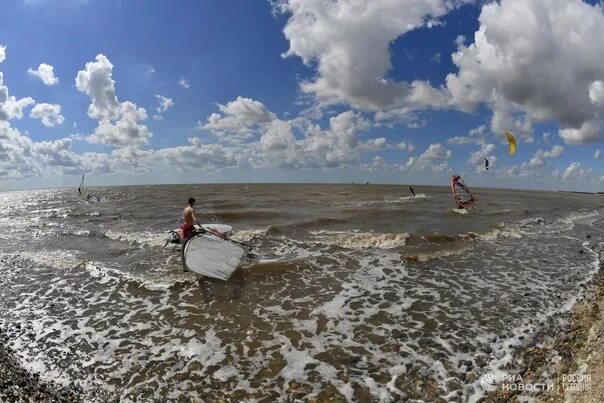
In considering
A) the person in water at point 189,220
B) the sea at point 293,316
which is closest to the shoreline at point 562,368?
the sea at point 293,316

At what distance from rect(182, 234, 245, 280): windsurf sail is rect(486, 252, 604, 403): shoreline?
30.0 ft

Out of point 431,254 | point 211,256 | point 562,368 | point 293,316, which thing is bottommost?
point 293,316

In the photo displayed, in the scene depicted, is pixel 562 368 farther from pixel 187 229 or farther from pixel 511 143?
pixel 511 143

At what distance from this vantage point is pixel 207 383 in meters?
6.57

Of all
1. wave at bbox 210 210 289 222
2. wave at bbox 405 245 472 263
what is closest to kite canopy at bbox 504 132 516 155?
wave at bbox 405 245 472 263

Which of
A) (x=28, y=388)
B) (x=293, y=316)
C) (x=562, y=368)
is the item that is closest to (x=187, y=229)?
(x=293, y=316)

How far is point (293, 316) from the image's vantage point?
376 inches

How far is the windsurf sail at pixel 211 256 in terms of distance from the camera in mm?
12938

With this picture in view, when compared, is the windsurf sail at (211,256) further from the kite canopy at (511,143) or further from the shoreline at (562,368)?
the kite canopy at (511,143)

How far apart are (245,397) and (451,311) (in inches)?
242

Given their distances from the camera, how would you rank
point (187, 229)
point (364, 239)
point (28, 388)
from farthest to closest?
point (364, 239) → point (187, 229) → point (28, 388)

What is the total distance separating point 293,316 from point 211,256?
548 cm

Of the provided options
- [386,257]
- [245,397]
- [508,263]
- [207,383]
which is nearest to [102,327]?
[207,383]

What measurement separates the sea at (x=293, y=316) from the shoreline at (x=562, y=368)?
0.93 ft
